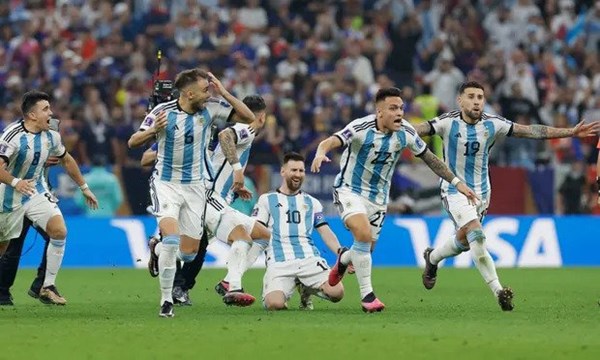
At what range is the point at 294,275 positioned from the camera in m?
14.3

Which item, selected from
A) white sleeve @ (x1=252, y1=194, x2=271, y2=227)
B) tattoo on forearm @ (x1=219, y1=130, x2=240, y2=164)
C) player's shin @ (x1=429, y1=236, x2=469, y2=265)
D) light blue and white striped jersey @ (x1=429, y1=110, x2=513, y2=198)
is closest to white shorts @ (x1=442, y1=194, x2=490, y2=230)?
light blue and white striped jersey @ (x1=429, y1=110, x2=513, y2=198)

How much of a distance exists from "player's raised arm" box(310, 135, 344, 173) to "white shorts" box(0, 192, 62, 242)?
304 centimetres

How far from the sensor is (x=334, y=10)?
28.9 m

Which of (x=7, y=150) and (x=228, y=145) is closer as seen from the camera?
(x=7, y=150)

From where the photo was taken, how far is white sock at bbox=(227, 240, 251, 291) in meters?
14.0

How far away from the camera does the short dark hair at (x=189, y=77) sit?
13.2 metres

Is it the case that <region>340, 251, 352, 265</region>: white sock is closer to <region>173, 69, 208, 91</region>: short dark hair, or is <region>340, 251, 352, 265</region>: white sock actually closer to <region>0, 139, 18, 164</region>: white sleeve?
<region>173, 69, 208, 91</region>: short dark hair

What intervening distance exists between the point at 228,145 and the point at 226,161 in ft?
3.35

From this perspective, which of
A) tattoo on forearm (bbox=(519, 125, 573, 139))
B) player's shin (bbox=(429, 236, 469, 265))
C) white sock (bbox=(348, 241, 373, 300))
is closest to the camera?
white sock (bbox=(348, 241, 373, 300))

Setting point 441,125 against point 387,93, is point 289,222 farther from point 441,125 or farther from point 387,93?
point 441,125

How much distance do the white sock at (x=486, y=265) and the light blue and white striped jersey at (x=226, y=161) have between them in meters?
2.72

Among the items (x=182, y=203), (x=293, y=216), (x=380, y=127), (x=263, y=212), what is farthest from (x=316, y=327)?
(x=263, y=212)

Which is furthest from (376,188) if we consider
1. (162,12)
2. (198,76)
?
(162,12)

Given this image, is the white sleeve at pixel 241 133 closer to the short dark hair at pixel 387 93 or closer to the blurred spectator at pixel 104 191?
the short dark hair at pixel 387 93
